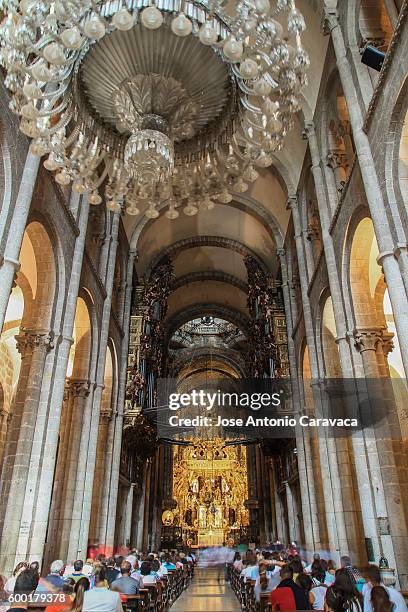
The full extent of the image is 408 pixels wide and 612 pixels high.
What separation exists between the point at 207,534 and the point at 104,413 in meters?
20.3

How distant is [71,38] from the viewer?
5809 millimetres

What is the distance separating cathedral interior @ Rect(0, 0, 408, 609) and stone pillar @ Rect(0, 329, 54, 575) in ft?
0.13

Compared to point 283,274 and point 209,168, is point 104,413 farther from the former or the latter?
point 209,168

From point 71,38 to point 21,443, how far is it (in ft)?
24.0

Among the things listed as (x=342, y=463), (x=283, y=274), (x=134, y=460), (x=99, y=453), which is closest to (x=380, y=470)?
(x=342, y=463)

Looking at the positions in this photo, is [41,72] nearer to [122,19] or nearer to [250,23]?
[122,19]

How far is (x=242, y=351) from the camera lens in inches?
1351

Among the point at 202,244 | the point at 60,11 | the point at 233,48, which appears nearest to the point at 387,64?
the point at 233,48

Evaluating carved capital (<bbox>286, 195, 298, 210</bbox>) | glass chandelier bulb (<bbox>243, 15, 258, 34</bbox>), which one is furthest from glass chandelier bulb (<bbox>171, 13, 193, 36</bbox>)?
carved capital (<bbox>286, 195, 298, 210</bbox>)

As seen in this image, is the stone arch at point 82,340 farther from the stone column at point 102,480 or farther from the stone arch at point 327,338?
the stone arch at point 327,338

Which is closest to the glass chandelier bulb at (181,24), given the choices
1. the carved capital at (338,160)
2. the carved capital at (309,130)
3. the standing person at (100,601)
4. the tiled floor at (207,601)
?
the standing person at (100,601)

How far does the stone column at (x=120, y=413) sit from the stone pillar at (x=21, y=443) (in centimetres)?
639

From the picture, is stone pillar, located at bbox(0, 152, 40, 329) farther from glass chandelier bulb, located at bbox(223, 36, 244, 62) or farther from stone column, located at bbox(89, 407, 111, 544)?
stone column, located at bbox(89, 407, 111, 544)

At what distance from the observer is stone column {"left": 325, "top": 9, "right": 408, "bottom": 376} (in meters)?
7.29
